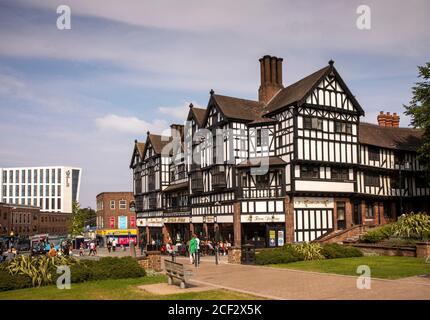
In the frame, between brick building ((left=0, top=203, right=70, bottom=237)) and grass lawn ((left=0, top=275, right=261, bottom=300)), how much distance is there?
68.4 metres

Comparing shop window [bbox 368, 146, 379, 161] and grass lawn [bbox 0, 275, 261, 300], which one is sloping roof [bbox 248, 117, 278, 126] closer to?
shop window [bbox 368, 146, 379, 161]

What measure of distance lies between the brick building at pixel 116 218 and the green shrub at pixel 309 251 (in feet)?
159

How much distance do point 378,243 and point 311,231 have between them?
7.22 meters

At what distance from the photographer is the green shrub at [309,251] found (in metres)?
25.2

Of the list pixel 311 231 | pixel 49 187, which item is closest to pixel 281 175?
pixel 311 231

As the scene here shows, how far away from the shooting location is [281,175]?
36.4 meters

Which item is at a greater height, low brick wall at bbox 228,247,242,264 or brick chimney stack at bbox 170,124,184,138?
brick chimney stack at bbox 170,124,184,138

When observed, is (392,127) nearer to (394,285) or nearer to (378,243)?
(378,243)

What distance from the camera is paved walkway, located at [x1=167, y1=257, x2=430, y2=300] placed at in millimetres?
13523

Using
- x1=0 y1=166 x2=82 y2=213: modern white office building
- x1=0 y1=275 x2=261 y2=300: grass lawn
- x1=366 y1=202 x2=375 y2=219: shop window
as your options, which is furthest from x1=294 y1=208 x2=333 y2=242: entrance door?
x1=0 y1=166 x2=82 y2=213: modern white office building

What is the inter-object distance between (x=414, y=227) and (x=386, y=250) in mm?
2282

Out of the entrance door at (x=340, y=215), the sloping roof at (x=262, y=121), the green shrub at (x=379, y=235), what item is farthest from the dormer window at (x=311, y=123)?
the green shrub at (x=379, y=235)

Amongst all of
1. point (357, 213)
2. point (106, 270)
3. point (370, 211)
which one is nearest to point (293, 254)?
point (106, 270)
